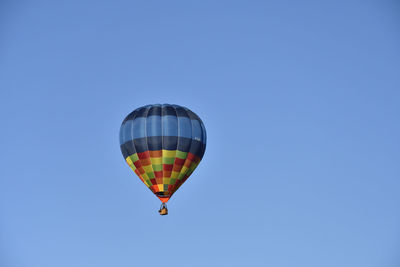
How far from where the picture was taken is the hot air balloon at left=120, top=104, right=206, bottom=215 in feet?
165

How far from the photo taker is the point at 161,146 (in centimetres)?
5019

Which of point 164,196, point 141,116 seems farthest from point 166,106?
point 164,196

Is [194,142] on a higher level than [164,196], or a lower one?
higher

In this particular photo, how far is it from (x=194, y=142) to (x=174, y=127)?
1.78 m

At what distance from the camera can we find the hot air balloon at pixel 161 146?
1978 inches

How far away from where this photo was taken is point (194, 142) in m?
51.2

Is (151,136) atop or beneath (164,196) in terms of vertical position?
atop

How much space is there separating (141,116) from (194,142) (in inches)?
153

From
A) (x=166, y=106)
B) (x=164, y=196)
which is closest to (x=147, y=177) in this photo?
(x=164, y=196)

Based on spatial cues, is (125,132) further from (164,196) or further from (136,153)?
(164,196)

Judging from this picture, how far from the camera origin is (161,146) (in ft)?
165

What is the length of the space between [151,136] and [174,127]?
5.30ft

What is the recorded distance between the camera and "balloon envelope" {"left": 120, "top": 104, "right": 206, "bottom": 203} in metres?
50.2

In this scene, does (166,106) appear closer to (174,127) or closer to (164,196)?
(174,127)
